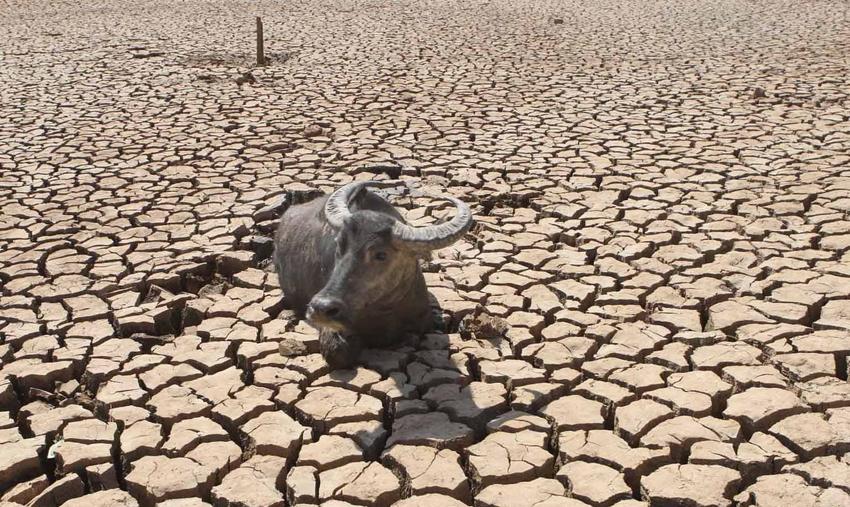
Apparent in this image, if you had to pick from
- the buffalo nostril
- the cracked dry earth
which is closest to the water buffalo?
the buffalo nostril

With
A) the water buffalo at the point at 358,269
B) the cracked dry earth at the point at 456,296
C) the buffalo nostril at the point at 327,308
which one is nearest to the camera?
the cracked dry earth at the point at 456,296

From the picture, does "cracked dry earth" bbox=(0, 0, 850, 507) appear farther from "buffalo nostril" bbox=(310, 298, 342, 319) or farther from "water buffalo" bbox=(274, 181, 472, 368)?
"buffalo nostril" bbox=(310, 298, 342, 319)

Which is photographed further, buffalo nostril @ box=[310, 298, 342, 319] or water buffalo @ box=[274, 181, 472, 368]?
water buffalo @ box=[274, 181, 472, 368]

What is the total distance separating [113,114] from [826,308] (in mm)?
7186

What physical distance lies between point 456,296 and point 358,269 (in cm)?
119

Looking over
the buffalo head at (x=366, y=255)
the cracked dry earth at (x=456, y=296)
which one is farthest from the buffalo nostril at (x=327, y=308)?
the cracked dry earth at (x=456, y=296)

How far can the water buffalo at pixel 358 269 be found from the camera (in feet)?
11.1

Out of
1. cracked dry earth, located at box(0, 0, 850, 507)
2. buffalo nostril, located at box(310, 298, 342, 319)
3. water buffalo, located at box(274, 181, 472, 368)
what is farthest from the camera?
water buffalo, located at box(274, 181, 472, 368)

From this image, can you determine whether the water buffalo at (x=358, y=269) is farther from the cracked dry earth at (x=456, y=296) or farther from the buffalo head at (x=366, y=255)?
the cracked dry earth at (x=456, y=296)

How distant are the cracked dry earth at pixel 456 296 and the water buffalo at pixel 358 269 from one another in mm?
131

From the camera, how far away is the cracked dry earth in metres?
3.12

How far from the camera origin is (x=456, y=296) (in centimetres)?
452

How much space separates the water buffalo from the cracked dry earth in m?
0.13

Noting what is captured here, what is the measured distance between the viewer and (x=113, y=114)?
8656 mm
